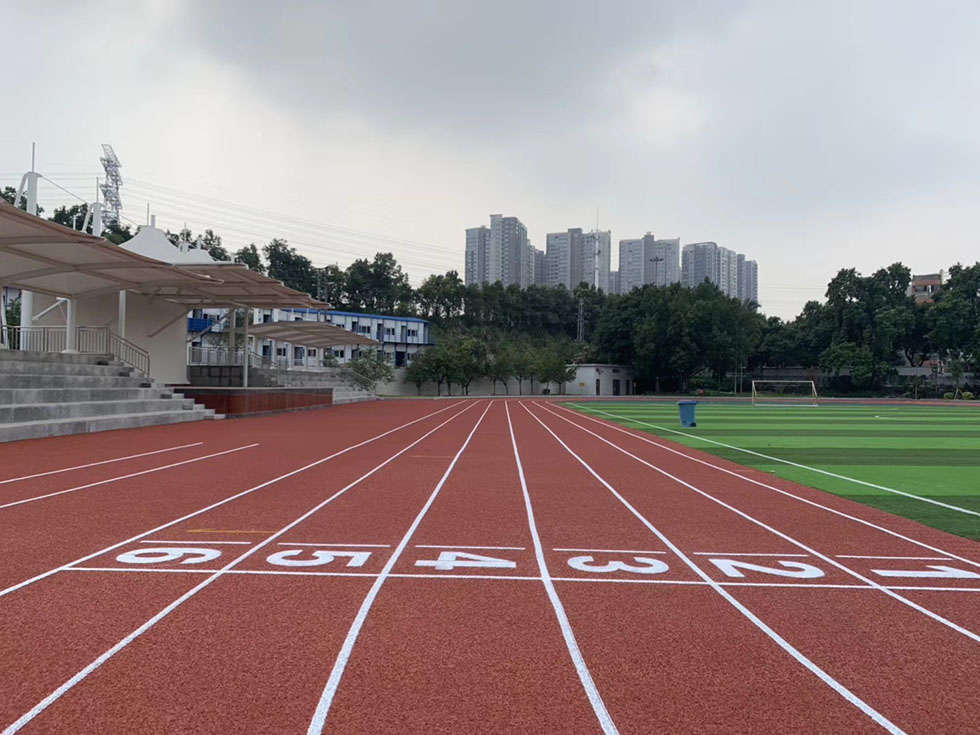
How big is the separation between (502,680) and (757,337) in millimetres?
70841

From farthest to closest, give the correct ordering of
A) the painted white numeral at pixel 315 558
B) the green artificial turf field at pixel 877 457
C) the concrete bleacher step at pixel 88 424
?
the concrete bleacher step at pixel 88 424 < the green artificial turf field at pixel 877 457 < the painted white numeral at pixel 315 558

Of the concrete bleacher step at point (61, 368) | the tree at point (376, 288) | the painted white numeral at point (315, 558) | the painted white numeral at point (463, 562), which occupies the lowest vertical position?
the painted white numeral at point (463, 562)

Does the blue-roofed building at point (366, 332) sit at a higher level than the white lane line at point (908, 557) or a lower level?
higher

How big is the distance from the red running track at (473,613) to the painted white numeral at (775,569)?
0.03 m

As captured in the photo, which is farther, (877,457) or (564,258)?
(564,258)

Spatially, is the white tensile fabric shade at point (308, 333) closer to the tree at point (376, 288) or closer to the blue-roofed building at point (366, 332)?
the blue-roofed building at point (366, 332)

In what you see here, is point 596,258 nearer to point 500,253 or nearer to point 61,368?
point 500,253

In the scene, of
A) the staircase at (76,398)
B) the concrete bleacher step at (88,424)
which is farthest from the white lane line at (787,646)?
the staircase at (76,398)

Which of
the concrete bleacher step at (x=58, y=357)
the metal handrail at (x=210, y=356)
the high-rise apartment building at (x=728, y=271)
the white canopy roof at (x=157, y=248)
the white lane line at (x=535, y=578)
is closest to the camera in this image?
the white lane line at (x=535, y=578)

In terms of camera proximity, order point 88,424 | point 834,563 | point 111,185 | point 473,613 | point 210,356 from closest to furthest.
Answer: point 473,613 < point 834,563 < point 88,424 < point 210,356 < point 111,185

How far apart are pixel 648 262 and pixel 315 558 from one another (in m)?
109

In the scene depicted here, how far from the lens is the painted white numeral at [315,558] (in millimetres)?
4852

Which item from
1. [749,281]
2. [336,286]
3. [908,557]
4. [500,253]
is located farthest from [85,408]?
[749,281]

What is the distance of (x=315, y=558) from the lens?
5004 mm
